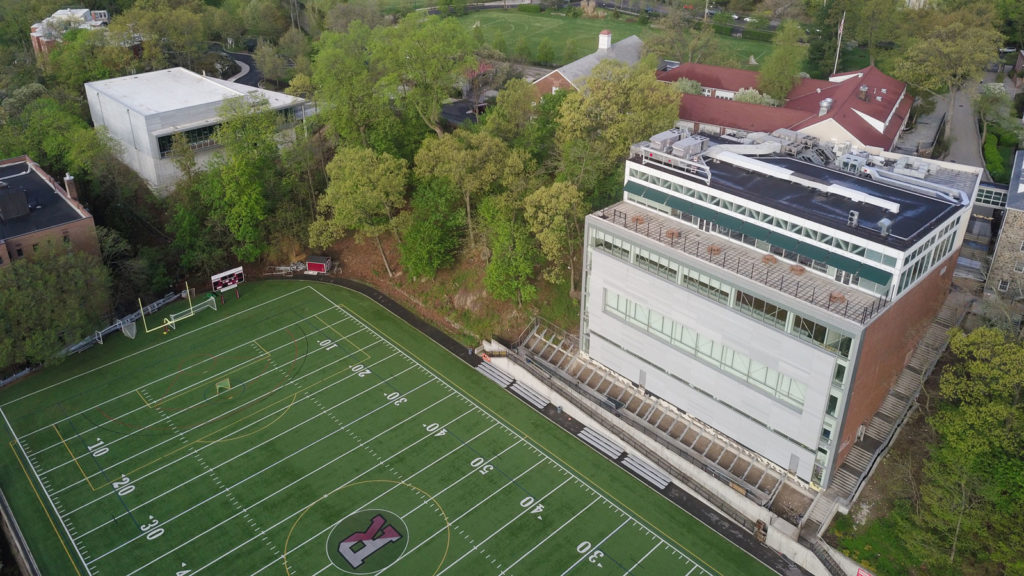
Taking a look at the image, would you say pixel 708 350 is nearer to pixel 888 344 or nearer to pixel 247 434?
pixel 888 344

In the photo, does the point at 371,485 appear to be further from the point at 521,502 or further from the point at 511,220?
the point at 511,220

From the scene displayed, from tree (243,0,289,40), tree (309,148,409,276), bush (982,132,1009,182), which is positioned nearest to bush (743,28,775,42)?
bush (982,132,1009,182)

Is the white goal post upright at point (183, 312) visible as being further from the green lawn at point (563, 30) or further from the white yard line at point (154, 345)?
the green lawn at point (563, 30)

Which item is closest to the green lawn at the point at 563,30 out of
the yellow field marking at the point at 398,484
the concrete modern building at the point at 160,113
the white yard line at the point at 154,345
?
the concrete modern building at the point at 160,113


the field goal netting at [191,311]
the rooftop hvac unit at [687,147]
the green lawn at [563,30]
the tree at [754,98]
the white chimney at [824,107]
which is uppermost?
the rooftop hvac unit at [687,147]

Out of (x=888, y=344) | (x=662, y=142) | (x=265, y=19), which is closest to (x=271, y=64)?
(x=265, y=19)

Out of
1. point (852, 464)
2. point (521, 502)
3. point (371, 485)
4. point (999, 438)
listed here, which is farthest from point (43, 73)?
point (999, 438)
